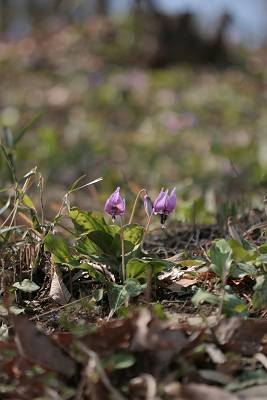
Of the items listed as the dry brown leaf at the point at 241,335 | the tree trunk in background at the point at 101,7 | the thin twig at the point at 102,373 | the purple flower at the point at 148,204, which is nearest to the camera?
the thin twig at the point at 102,373

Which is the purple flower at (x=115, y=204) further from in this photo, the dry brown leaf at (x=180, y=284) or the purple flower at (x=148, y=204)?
the dry brown leaf at (x=180, y=284)

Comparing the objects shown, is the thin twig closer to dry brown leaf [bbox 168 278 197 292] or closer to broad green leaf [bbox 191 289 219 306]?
broad green leaf [bbox 191 289 219 306]

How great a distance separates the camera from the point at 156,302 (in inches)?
78.0

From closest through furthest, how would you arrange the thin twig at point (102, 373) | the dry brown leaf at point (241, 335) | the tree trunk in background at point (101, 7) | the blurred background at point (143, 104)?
the thin twig at point (102, 373) → the dry brown leaf at point (241, 335) → the blurred background at point (143, 104) → the tree trunk in background at point (101, 7)

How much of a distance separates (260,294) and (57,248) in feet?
1.91

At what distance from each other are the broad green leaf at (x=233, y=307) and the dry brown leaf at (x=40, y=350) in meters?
0.42

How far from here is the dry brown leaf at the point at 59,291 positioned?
2.04 metres

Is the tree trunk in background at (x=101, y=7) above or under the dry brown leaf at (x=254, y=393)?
under

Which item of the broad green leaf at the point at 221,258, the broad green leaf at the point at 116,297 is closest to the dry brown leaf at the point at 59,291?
the broad green leaf at the point at 116,297

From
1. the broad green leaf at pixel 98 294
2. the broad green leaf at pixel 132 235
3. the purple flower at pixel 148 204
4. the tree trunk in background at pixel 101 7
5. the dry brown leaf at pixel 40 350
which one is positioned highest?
the purple flower at pixel 148 204

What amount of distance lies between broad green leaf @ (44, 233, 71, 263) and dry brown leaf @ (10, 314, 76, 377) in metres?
0.49

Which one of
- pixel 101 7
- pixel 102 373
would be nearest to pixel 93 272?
pixel 102 373

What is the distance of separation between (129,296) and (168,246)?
757 mm

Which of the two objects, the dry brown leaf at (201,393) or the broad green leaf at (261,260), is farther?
the broad green leaf at (261,260)
